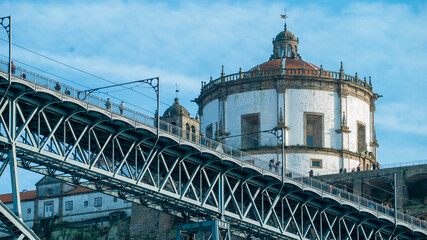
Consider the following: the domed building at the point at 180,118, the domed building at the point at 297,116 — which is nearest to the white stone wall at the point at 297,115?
the domed building at the point at 297,116

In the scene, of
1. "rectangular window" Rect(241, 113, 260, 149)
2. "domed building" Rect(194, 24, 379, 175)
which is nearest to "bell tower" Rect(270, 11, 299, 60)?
"domed building" Rect(194, 24, 379, 175)

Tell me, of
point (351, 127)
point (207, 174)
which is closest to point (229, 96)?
point (351, 127)

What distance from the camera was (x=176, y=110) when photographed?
115188 millimetres

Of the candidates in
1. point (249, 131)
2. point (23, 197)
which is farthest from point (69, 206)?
point (249, 131)

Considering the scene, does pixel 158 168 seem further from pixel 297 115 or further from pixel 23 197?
pixel 23 197

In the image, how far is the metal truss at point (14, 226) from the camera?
51456mm

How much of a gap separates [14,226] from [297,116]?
204 feet

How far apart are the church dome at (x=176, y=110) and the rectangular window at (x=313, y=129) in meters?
14.8

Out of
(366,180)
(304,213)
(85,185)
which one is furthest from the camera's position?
(366,180)

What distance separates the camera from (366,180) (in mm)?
103875

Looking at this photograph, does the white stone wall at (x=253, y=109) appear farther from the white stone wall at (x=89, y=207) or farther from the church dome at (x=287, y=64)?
the white stone wall at (x=89, y=207)

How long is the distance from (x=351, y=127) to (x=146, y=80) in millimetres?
54543

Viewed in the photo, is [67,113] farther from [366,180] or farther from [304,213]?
[366,180]

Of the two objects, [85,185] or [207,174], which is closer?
[85,185]
